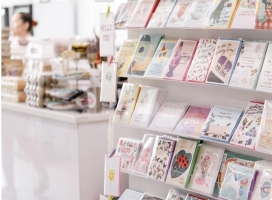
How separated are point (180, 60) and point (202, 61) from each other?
0.16 meters

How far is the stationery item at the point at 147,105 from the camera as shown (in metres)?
2.87

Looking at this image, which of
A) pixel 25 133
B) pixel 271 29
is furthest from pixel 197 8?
pixel 25 133

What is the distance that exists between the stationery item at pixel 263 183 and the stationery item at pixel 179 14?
2.98 feet

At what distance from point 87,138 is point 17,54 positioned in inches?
83.7

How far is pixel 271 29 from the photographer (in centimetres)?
225

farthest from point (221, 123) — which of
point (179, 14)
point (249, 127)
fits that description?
point (179, 14)

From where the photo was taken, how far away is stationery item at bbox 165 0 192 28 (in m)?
2.67

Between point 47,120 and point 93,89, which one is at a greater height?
point 93,89

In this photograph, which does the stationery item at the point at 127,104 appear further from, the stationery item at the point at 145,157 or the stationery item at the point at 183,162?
the stationery item at the point at 183,162

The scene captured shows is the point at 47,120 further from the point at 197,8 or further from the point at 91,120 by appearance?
A: the point at 197,8

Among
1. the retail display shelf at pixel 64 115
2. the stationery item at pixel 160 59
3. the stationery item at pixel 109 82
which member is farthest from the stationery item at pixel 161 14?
the retail display shelf at pixel 64 115

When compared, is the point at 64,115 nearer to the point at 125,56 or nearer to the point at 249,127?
the point at 125,56

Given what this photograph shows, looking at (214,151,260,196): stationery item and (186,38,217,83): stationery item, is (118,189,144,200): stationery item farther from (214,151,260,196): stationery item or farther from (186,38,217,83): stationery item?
(186,38,217,83): stationery item

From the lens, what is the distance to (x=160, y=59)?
2.82m
